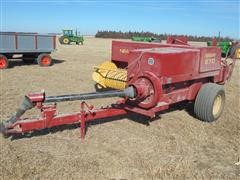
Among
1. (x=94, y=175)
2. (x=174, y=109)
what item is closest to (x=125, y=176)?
(x=94, y=175)

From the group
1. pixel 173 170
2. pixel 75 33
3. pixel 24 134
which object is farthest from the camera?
pixel 75 33

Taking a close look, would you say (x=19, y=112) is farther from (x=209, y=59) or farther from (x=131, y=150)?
(x=209, y=59)

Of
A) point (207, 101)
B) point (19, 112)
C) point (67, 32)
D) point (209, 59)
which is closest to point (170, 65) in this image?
point (207, 101)

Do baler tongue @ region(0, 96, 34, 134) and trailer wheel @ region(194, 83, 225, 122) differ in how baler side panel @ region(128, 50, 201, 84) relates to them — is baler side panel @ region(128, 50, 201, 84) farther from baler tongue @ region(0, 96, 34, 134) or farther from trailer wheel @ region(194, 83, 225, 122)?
baler tongue @ region(0, 96, 34, 134)

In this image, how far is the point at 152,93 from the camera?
18.5 feet

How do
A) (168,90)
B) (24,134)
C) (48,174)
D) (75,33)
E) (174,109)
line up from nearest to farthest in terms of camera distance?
(48,174), (24,134), (168,90), (174,109), (75,33)

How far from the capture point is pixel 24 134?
18.1ft

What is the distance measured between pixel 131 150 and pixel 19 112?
1718 mm

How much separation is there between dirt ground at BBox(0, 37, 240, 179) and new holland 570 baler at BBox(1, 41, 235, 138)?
29cm

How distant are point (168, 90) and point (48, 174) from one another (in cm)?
267

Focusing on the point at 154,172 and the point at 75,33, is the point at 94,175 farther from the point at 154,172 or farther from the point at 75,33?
the point at 75,33

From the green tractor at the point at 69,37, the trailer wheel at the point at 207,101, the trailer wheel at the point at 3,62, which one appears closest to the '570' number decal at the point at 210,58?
the trailer wheel at the point at 207,101

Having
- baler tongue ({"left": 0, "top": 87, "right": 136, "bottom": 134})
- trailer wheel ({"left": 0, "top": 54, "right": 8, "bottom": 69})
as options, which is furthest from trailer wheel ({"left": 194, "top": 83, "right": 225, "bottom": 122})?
trailer wheel ({"left": 0, "top": 54, "right": 8, "bottom": 69})

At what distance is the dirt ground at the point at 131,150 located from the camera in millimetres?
4457
